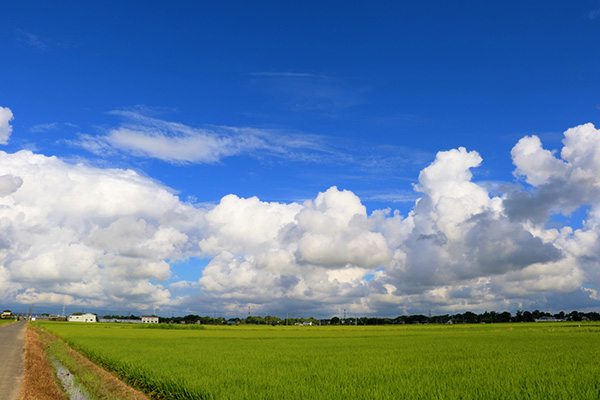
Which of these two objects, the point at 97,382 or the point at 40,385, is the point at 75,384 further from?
the point at 40,385

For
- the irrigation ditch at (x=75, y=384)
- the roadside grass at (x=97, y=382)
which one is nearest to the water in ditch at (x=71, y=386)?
the irrigation ditch at (x=75, y=384)

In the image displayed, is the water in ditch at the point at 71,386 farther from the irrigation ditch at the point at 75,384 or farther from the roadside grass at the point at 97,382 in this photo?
the roadside grass at the point at 97,382

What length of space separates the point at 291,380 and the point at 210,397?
417 cm

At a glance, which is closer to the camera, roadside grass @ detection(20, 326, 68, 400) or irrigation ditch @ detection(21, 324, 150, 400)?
roadside grass @ detection(20, 326, 68, 400)

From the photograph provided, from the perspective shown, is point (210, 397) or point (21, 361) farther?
point (21, 361)

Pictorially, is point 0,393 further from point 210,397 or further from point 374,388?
point 374,388

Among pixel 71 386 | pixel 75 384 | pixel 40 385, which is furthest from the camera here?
pixel 75 384

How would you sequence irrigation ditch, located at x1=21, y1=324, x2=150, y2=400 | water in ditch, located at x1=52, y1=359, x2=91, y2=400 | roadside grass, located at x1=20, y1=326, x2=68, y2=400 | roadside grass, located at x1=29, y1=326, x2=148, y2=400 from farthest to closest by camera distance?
water in ditch, located at x1=52, y1=359, x2=91, y2=400, roadside grass, located at x1=29, y1=326, x2=148, y2=400, irrigation ditch, located at x1=21, y1=324, x2=150, y2=400, roadside grass, located at x1=20, y1=326, x2=68, y2=400

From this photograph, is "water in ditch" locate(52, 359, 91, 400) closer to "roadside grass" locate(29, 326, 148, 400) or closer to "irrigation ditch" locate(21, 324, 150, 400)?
"irrigation ditch" locate(21, 324, 150, 400)

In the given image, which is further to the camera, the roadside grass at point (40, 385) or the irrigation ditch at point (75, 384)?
the irrigation ditch at point (75, 384)

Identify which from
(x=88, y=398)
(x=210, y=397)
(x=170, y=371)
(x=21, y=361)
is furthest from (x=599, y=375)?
(x=21, y=361)

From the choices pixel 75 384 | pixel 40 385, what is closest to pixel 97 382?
pixel 75 384

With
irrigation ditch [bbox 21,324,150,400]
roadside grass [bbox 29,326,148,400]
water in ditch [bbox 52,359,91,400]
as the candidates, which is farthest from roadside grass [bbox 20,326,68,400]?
roadside grass [bbox 29,326,148,400]

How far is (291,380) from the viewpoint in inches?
609
